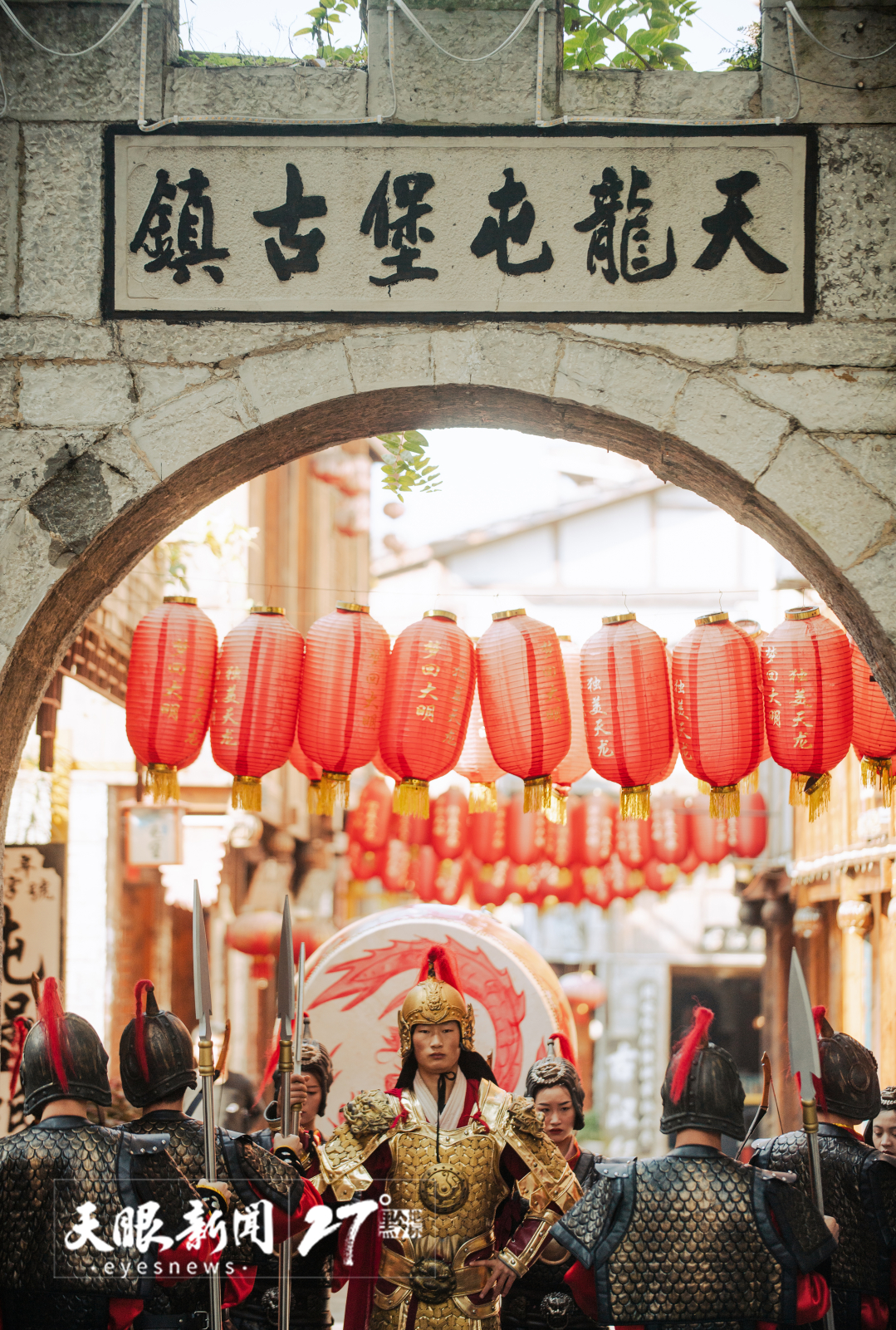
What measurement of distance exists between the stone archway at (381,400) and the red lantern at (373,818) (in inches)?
295

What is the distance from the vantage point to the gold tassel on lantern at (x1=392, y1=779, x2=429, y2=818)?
226 inches

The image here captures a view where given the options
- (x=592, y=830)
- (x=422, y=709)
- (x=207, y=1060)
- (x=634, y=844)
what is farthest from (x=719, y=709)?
(x=634, y=844)

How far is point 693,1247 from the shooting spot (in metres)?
4.45

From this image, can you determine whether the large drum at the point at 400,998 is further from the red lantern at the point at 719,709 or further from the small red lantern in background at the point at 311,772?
the red lantern at the point at 719,709

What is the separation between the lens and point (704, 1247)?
14.6 feet

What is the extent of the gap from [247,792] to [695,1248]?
2.71 meters

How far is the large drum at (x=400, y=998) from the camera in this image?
6.95m

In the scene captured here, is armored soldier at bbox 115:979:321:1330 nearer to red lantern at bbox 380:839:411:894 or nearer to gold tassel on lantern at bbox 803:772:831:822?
gold tassel on lantern at bbox 803:772:831:822

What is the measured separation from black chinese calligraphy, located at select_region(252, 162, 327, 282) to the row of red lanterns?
1746 mm

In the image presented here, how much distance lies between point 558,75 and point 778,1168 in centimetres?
442

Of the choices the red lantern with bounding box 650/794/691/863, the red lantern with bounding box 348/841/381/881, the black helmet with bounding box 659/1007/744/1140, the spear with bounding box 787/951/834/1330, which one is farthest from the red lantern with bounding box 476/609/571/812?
the red lantern with bounding box 650/794/691/863

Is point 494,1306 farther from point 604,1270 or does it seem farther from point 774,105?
point 774,105

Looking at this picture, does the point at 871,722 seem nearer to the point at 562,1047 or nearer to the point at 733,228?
the point at 733,228

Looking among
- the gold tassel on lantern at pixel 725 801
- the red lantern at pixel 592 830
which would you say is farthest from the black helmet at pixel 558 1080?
the red lantern at pixel 592 830
